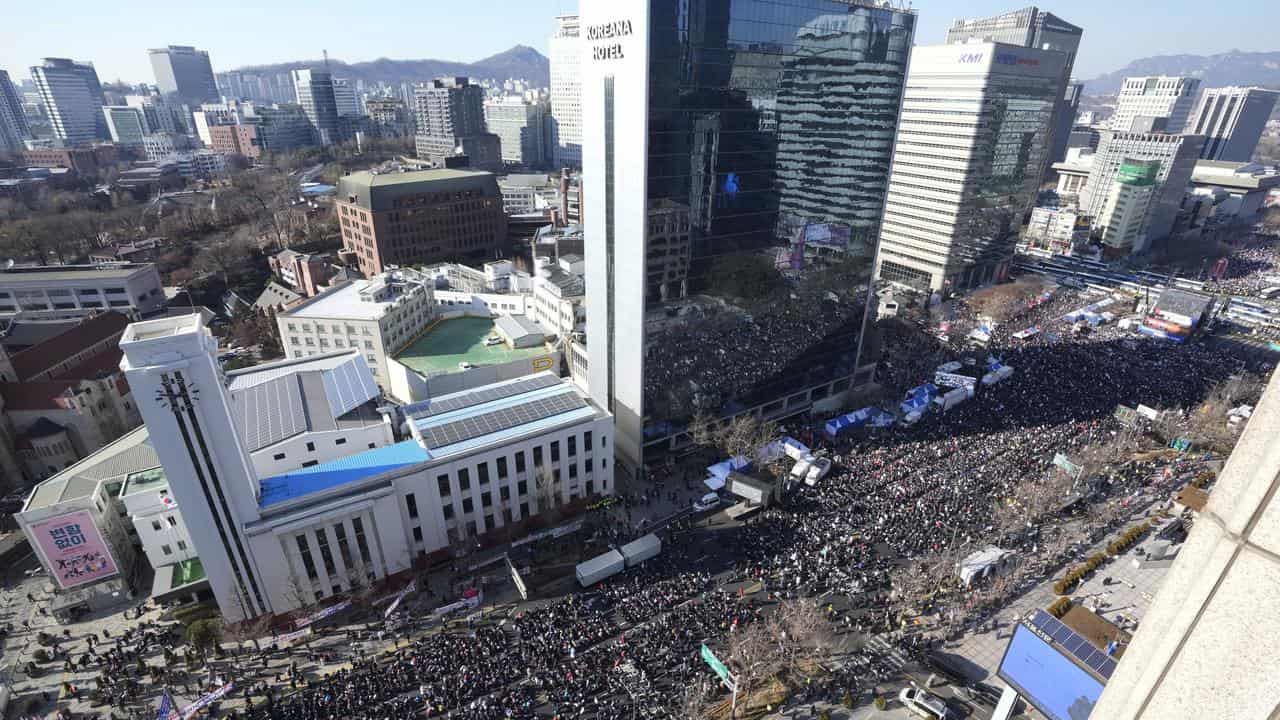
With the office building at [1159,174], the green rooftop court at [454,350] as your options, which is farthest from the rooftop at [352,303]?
the office building at [1159,174]

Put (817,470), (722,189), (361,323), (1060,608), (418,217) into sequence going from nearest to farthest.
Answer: (1060,608) < (722,189) < (817,470) < (361,323) < (418,217)

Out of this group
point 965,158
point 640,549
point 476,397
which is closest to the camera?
point 640,549

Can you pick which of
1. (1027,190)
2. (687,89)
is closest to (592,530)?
(687,89)

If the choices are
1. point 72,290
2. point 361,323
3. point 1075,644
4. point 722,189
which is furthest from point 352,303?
point 1075,644

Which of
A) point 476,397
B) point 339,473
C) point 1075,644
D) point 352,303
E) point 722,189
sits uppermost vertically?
point 722,189

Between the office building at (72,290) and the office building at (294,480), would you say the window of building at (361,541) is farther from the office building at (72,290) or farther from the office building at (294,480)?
the office building at (72,290)

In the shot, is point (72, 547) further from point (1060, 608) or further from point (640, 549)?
point (1060, 608)

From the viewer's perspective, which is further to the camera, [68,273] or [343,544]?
[68,273]
